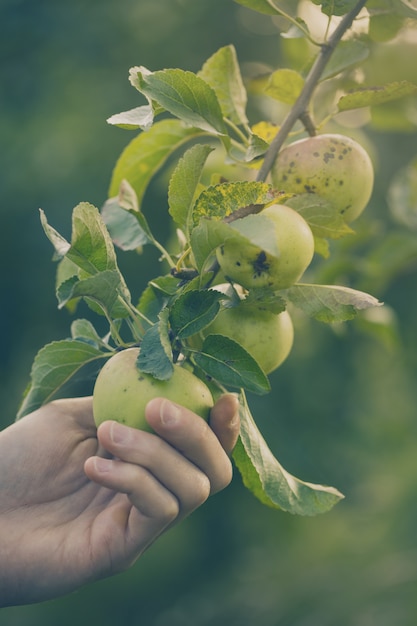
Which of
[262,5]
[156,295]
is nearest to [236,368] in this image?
[156,295]

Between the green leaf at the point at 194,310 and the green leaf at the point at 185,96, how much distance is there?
0.24 meters

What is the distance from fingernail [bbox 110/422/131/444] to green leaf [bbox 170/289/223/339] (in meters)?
0.14

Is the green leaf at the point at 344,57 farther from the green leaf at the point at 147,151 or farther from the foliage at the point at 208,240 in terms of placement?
the green leaf at the point at 147,151

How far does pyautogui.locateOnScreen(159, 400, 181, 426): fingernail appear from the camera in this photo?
93 centimetres

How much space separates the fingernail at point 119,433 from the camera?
37.4 inches

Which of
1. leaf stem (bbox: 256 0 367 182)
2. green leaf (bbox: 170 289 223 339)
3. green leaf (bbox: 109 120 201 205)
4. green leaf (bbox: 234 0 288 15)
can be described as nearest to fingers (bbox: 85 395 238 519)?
green leaf (bbox: 170 289 223 339)

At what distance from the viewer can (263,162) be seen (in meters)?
1.08

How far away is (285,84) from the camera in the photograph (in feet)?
3.94

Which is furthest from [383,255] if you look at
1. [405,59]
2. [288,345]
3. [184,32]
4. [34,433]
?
[184,32]

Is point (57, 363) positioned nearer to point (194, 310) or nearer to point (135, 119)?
point (194, 310)

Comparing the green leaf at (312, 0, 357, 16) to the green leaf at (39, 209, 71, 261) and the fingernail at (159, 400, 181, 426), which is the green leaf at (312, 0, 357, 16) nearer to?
the green leaf at (39, 209, 71, 261)

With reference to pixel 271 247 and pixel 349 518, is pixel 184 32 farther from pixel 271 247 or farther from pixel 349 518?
pixel 271 247

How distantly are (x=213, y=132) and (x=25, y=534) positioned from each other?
2.41 ft

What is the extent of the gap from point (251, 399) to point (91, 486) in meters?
1.60
